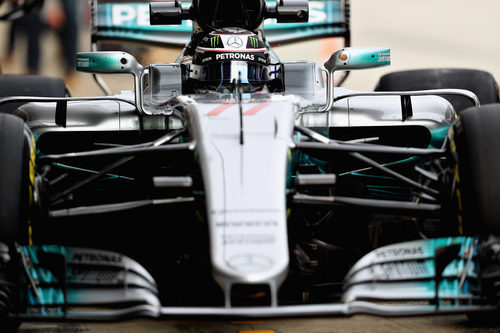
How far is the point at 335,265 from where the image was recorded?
287cm

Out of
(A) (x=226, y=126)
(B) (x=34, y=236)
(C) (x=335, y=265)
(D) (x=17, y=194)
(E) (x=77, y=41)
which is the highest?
(E) (x=77, y=41)

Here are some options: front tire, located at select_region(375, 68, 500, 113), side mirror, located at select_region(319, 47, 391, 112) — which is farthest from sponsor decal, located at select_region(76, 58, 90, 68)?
front tire, located at select_region(375, 68, 500, 113)

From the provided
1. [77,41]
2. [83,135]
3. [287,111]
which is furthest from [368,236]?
[77,41]

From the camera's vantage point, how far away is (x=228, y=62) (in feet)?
11.2

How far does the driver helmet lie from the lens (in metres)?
3.40

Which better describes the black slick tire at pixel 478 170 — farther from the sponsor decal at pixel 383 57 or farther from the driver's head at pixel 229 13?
the driver's head at pixel 229 13

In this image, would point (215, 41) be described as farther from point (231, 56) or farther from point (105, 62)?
point (105, 62)

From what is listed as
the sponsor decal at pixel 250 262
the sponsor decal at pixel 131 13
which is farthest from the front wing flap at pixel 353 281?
the sponsor decal at pixel 131 13

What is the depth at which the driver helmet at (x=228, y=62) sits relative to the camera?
3398 mm

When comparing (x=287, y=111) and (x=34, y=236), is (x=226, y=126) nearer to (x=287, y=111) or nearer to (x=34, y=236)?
(x=287, y=111)

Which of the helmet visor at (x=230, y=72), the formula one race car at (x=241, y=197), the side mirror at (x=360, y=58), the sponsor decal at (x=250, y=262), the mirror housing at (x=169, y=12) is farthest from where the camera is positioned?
the mirror housing at (x=169, y=12)

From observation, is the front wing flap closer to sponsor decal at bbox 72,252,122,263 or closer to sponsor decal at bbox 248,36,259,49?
sponsor decal at bbox 72,252,122,263

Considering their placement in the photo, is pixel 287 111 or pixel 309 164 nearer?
pixel 287 111

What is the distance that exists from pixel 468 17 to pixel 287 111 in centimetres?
913
